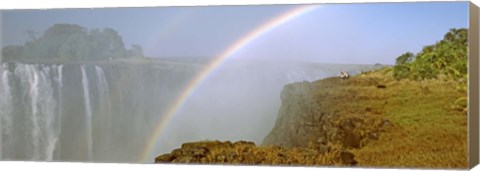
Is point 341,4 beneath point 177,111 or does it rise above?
above

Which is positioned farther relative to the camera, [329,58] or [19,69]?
[19,69]

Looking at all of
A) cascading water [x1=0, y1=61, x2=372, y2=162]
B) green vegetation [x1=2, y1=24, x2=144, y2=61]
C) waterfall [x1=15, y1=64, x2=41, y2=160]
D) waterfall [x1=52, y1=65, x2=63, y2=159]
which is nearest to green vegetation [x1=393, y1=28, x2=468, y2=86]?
cascading water [x1=0, y1=61, x2=372, y2=162]

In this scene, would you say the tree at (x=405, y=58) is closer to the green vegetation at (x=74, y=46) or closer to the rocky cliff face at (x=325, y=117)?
the rocky cliff face at (x=325, y=117)

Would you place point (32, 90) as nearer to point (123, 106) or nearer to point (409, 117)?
point (123, 106)

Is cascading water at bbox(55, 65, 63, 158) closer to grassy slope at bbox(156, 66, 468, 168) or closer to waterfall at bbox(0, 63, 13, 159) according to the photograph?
waterfall at bbox(0, 63, 13, 159)

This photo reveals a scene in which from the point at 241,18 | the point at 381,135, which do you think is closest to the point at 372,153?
the point at 381,135

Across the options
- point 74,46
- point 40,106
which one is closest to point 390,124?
point 74,46

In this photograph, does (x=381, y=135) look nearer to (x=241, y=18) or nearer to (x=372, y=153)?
(x=372, y=153)
